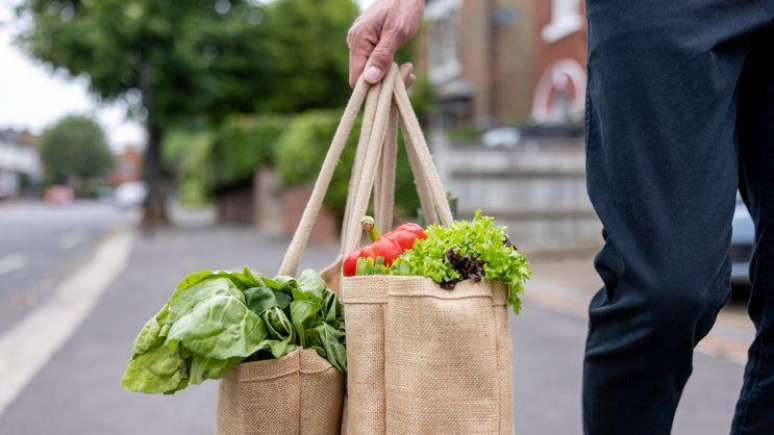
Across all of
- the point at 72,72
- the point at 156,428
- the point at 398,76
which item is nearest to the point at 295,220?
the point at 72,72

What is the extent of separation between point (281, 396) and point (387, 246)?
33 cm

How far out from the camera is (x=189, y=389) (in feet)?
11.8

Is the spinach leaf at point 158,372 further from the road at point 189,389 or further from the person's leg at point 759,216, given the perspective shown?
the road at point 189,389

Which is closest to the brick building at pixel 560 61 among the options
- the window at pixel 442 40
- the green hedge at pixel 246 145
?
the window at pixel 442 40

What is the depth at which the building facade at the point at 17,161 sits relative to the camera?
286ft

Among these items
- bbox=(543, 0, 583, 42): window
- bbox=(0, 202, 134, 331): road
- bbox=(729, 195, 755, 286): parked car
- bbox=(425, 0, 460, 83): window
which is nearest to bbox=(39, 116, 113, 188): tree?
bbox=(425, 0, 460, 83): window

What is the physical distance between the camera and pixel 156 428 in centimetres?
299

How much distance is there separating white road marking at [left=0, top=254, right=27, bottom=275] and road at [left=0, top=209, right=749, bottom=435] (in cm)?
363

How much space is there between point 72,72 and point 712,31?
1849 cm

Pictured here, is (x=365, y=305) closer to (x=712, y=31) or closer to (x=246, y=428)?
(x=246, y=428)

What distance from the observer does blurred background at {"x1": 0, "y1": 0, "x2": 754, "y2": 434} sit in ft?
11.9

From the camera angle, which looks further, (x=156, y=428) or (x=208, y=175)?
(x=208, y=175)

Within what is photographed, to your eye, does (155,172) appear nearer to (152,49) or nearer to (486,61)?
(152,49)

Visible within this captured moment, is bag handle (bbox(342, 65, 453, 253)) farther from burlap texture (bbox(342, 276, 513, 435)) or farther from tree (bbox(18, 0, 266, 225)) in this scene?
tree (bbox(18, 0, 266, 225))
